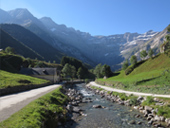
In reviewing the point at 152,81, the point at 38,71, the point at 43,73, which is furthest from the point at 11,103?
the point at 38,71

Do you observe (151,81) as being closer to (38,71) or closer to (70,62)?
(38,71)

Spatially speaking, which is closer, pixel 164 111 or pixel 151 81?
pixel 164 111

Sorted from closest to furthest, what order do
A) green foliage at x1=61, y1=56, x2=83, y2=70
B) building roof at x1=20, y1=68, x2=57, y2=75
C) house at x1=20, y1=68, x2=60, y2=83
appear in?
house at x1=20, y1=68, x2=60, y2=83 < building roof at x1=20, y1=68, x2=57, y2=75 < green foliage at x1=61, y1=56, x2=83, y2=70

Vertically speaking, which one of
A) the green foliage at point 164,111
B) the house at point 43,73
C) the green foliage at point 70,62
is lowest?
the green foliage at point 164,111

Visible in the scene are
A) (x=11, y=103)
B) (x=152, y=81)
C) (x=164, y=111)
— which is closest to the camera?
(x=11, y=103)

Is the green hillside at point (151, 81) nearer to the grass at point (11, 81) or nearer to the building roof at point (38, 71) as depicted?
the grass at point (11, 81)

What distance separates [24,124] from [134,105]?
858 inches

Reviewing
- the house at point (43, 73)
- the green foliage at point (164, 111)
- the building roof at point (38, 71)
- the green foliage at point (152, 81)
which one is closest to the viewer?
the green foliage at point (164, 111)

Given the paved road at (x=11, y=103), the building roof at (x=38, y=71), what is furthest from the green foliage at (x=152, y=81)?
the building roof at (x=38, y=71)

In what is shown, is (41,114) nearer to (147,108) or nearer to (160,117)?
(160,117)

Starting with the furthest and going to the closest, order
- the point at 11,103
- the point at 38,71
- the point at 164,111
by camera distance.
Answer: the point at 38,71, the point at 164,111, the point at 11,103

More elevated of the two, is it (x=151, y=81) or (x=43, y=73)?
(x=43, y=73)

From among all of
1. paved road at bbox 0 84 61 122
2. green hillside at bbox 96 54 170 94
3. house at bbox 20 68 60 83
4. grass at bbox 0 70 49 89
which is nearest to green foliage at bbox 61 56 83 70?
house at bbox 20 68 60 83

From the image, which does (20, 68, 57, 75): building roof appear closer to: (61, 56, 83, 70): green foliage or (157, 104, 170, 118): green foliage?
(157, 104, 170, 118): green foliage
